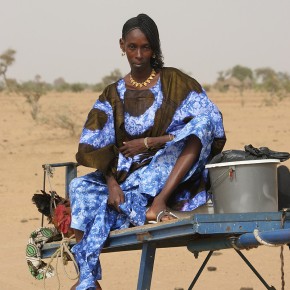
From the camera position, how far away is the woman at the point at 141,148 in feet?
20.0

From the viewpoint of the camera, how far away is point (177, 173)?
19.8 feet

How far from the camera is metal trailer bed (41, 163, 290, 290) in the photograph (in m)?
5.20

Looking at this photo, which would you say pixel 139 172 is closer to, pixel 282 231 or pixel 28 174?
pixel 282 231

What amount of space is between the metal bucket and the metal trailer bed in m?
0.16

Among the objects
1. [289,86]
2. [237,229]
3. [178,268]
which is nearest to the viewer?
[237,229]

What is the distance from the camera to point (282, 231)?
5.02 meters

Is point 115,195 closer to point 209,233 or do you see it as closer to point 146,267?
point 146,267

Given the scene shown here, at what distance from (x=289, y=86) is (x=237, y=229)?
31.7 meters

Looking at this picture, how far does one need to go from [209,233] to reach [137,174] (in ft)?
3.92

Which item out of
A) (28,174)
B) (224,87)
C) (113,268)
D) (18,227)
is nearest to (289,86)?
(224,87)

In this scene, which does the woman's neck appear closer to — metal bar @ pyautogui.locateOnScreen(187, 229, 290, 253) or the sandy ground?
metal bar @ pyautogui.locateOnScreen(187, 229, 290, 253)

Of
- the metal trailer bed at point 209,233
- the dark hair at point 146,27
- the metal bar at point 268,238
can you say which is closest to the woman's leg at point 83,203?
the metal trailer bed at point 209,233

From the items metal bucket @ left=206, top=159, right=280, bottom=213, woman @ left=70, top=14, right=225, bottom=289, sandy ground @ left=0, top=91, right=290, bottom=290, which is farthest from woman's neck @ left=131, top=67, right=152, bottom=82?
sandy ground @ left=0, top=91, right=290, bottom=290

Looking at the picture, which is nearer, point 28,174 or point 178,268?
point 178,268
